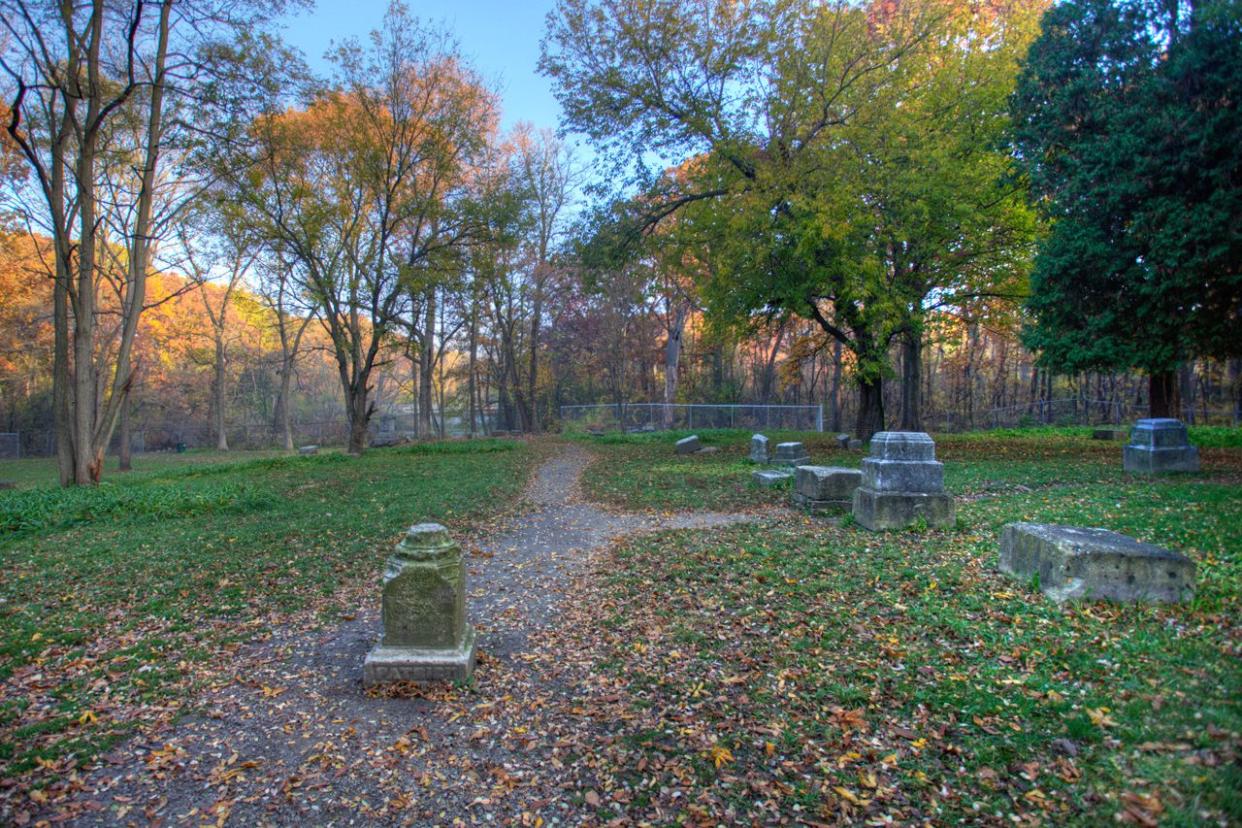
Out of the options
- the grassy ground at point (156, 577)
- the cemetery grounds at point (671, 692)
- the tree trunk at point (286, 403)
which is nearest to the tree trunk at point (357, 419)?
the grassy ground at point (156, 577)

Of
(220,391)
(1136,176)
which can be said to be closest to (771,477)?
(1136,176)

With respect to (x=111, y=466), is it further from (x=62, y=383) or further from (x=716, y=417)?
(x=716, y=417)

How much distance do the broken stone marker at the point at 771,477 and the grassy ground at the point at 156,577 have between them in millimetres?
4820

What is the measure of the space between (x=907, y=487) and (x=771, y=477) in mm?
4232

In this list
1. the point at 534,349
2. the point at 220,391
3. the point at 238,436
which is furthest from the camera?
the point at 238,436

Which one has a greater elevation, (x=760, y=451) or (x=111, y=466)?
(x=760, y=451)

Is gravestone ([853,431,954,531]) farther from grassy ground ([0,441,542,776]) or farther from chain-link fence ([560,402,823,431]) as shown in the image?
chain-link fence ([560,402,823,431])

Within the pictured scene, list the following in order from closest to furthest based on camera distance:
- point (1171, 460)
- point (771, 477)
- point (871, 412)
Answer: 1. point (1171, 460)
2. point (771, 477)
3. point (871, 412)

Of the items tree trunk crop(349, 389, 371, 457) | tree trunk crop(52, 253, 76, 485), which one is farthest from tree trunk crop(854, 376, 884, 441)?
tree trunk crop(52, 253, 76, 485)

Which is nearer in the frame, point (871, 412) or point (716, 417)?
point (871, 412)

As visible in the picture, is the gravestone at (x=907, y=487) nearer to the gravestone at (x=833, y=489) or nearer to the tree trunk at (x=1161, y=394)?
the gravestone at (x=833, y=489)

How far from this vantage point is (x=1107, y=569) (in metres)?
4.35

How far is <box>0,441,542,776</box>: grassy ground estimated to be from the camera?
386 centimetres

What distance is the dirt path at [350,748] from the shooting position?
2.95m
